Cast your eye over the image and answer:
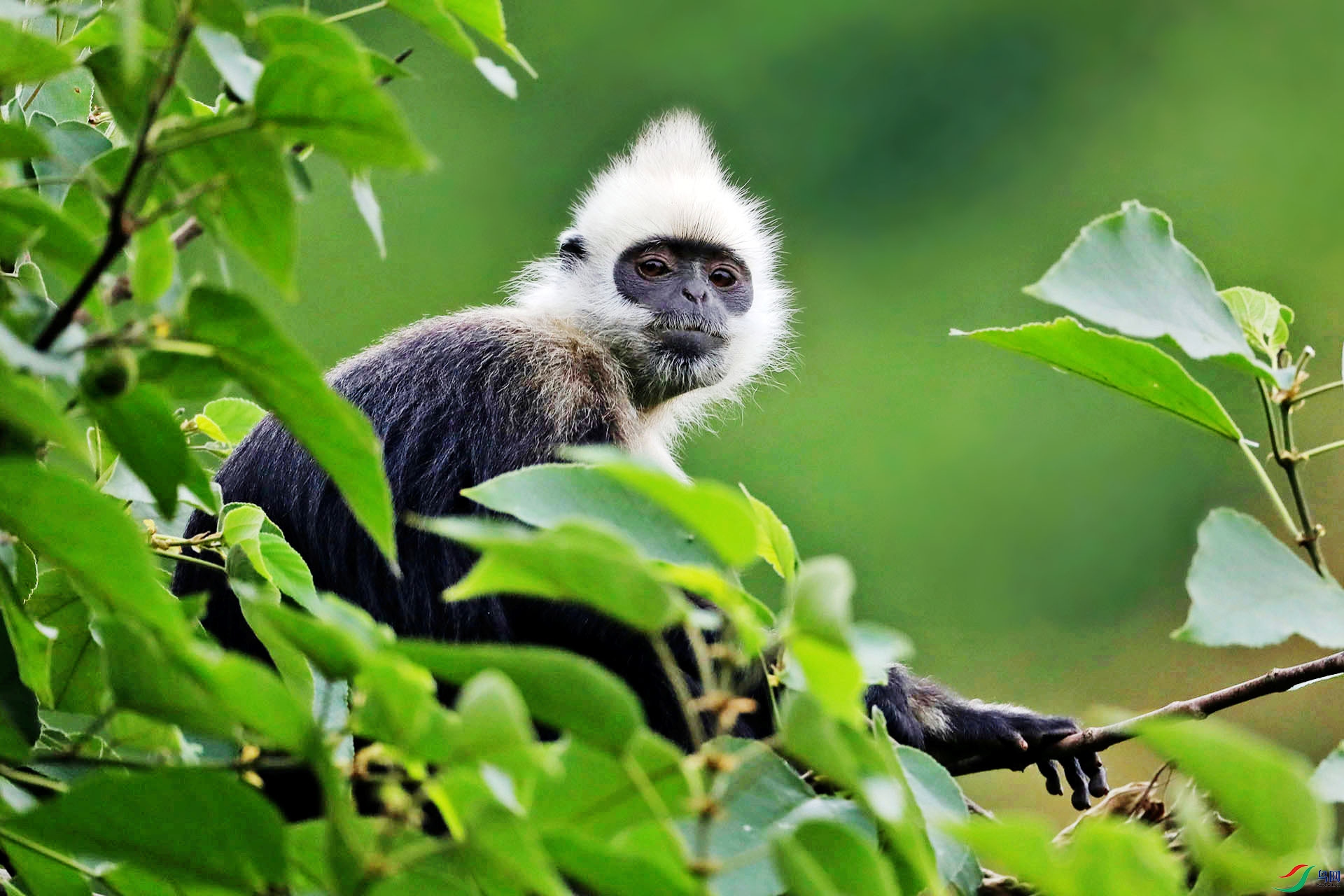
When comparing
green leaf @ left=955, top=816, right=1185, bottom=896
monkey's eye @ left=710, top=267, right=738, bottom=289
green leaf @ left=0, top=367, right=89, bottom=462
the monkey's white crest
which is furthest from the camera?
monkey's eye @ left=710, top=267, right=738, bottom=289

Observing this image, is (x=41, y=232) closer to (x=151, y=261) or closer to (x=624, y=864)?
(x=151, y=261)

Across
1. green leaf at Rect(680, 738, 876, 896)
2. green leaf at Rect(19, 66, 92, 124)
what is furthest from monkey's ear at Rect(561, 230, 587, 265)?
green leaf at Rect(680, 738, 876, 896)

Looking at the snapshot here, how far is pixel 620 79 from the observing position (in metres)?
9.05

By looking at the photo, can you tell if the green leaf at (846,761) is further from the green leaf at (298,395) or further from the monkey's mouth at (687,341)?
the monkey's mouth at (687,341)

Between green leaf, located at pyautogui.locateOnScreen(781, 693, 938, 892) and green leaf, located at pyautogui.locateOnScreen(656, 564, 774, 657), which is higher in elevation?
green leaf, located at pyautogui.locateOnScreen(656, 564, 774, 657)

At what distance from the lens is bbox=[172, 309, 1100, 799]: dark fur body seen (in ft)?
6.98

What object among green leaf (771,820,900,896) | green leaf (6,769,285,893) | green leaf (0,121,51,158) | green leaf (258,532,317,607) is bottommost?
green leaf (6,769,285,893)

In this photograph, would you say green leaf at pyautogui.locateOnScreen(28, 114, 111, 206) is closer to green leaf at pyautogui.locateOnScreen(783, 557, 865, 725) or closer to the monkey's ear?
green leaf at pyautogui.locateOnScreen(783, 557, 865, 725)

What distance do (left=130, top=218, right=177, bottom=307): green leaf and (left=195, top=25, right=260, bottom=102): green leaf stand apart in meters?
0.09

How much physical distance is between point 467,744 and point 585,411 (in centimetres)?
175

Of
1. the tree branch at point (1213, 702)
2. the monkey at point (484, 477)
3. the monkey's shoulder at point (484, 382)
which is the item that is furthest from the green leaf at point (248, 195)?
the monkey's shoulder at point (484, 382)

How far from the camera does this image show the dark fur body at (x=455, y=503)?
2127mm

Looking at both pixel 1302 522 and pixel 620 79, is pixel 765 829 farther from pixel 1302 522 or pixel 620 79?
pixel 620 79

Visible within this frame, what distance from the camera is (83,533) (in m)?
0.81
